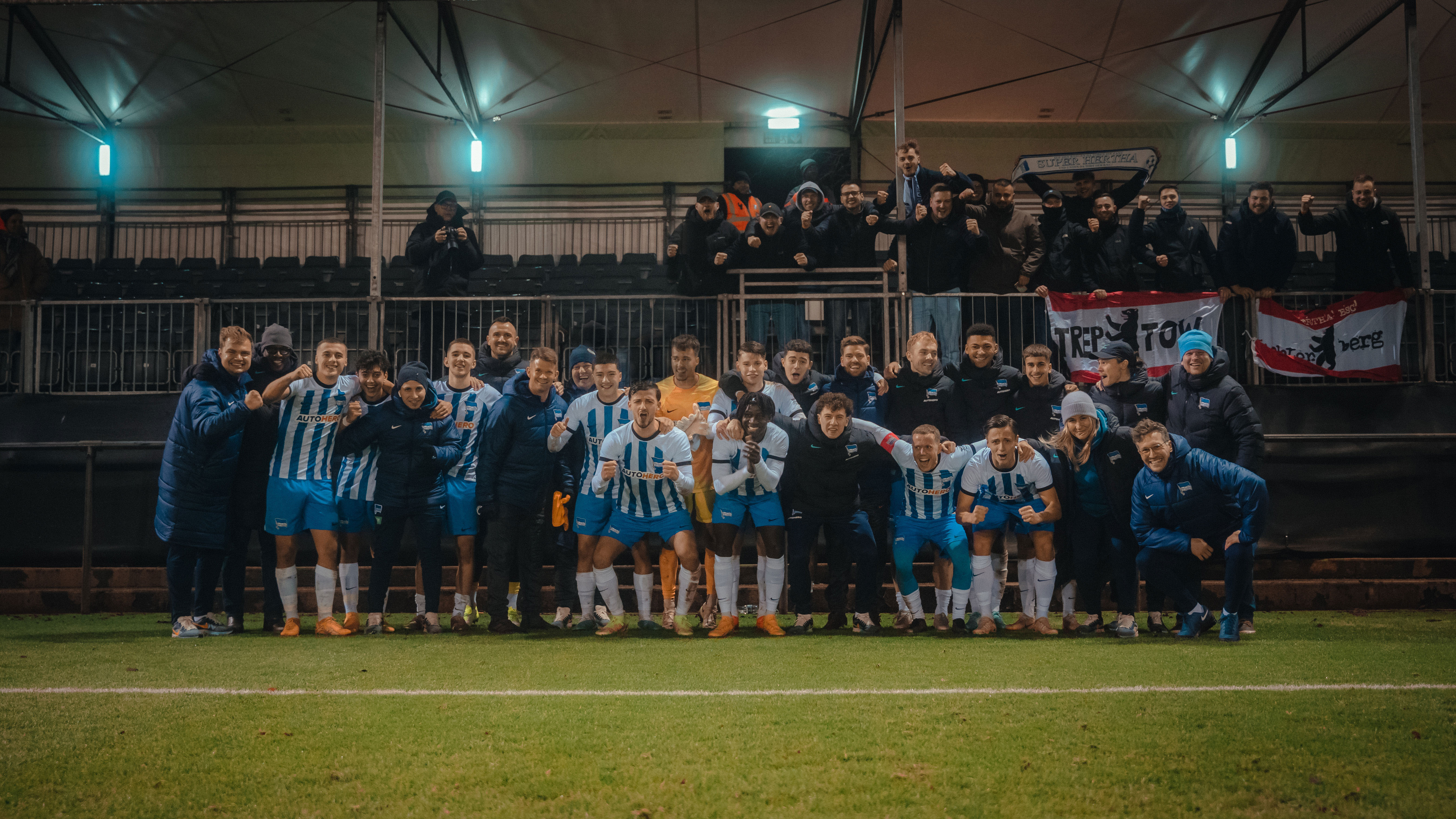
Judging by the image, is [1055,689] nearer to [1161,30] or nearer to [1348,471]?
[1348,471]

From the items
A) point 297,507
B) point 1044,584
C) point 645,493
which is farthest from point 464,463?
point 1044,584

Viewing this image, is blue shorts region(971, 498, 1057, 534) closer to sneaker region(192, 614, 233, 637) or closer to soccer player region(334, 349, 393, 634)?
soccer player region(334, 349, 393, 634)

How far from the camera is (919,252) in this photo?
10.1m

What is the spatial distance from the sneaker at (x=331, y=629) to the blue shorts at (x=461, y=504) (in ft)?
3.34

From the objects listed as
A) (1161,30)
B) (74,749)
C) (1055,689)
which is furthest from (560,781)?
(1161,30)

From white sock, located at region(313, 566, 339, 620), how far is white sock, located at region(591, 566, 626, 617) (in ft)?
6.41

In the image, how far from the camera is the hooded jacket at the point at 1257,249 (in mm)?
9891

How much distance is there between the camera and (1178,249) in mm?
10016

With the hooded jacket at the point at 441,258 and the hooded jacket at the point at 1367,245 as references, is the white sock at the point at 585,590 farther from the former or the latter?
the hooded jacket at the point at 1367,245

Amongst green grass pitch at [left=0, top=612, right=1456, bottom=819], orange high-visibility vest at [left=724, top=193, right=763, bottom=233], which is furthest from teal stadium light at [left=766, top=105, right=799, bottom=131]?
green grass pitch at [left=0, top=612, right=1456, bottom=819]

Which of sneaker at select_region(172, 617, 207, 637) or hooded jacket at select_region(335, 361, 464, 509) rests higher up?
hooded jacket at select_region(335, 361, 464, 509)

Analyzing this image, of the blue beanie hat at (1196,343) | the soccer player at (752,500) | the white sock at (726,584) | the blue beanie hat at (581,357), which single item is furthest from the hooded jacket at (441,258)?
the blue beanie hat at (1196,343)

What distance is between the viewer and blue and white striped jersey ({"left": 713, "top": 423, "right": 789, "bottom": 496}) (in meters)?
7.14

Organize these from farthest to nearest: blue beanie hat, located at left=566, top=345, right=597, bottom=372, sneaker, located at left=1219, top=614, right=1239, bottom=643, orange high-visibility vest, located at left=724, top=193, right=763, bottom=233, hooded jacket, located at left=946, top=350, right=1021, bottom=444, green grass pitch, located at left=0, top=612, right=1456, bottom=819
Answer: orange high-visibility vest, located at left=724, top=193, right=763, bottom=233
blue beanie hat, located at left=566, top=345, right=597, bottom=372
hooded jacket, located at left=946, top=350, right=1021, bottom=444
sneaker, located at left=1219, top=614, right=1239, bottom=643
green grass pitch, located at left=0, top=612, right=1456, bottom=819
